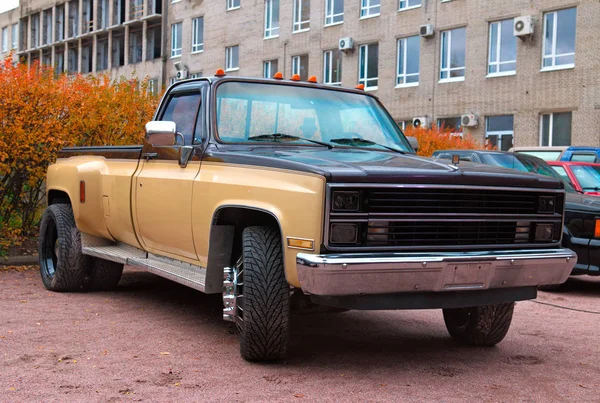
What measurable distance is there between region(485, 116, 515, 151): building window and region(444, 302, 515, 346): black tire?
23.6 m

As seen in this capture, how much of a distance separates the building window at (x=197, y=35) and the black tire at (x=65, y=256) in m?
35.6

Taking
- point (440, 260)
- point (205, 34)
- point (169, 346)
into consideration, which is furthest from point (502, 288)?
point (205, 34)

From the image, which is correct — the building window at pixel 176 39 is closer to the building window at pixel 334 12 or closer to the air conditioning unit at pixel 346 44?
the building window at pixel 334 12

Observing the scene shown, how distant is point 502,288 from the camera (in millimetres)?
5344

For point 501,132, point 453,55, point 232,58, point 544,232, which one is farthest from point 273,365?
point 232,58

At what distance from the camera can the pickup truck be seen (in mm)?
4832

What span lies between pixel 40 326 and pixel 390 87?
2782 centimetres

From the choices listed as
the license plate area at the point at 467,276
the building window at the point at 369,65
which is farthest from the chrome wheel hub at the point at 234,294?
the building window at the point at 369,65

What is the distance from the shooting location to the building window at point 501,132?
96.0 ft

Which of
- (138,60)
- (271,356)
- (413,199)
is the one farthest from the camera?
(138,60)

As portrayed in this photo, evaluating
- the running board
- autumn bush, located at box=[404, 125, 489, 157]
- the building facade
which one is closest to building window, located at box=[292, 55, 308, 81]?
the building facade

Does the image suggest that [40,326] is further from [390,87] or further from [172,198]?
[390,87]

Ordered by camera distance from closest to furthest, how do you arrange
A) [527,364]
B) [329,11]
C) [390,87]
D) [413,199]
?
[413,199] → [527,364] → [390,87] → [329,11]

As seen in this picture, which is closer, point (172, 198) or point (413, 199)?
point (413, 199)
